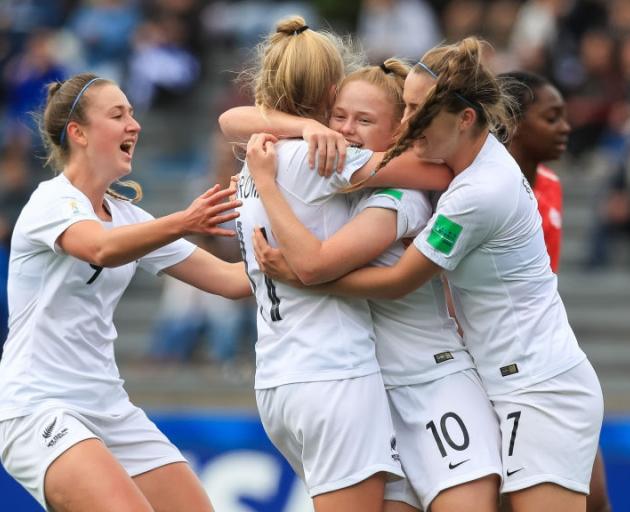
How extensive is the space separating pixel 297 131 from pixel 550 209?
1.35m

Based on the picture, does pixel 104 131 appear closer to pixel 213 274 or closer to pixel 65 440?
pixel 213 274

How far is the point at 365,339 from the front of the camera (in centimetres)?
432

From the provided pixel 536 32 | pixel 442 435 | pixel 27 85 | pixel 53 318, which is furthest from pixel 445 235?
pixel 27 85

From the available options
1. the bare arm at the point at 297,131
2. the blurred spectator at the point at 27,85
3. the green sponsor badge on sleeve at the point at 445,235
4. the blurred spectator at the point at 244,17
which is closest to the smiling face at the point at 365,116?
the bare arm at the point at 297,131

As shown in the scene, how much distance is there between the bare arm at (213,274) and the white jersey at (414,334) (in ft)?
2.59

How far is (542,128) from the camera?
5.09 m

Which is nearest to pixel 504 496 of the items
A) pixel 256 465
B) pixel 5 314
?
pixel 256 465

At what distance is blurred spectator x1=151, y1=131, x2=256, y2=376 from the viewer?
10.2 m

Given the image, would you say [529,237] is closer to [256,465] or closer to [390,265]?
[390,265]

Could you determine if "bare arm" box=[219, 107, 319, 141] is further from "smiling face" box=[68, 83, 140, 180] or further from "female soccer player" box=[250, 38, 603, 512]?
"smiling face" box=[68, 83, 140, 180]

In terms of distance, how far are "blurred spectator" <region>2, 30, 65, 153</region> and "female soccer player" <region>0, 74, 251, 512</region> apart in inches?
285

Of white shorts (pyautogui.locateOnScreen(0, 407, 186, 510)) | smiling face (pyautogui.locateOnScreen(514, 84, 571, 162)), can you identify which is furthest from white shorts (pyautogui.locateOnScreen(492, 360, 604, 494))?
white shorts (pyautogui.locateOnScreen(0, 407, 186, 510))

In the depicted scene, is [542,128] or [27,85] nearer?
[542,128]

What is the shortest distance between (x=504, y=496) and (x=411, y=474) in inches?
12.8
